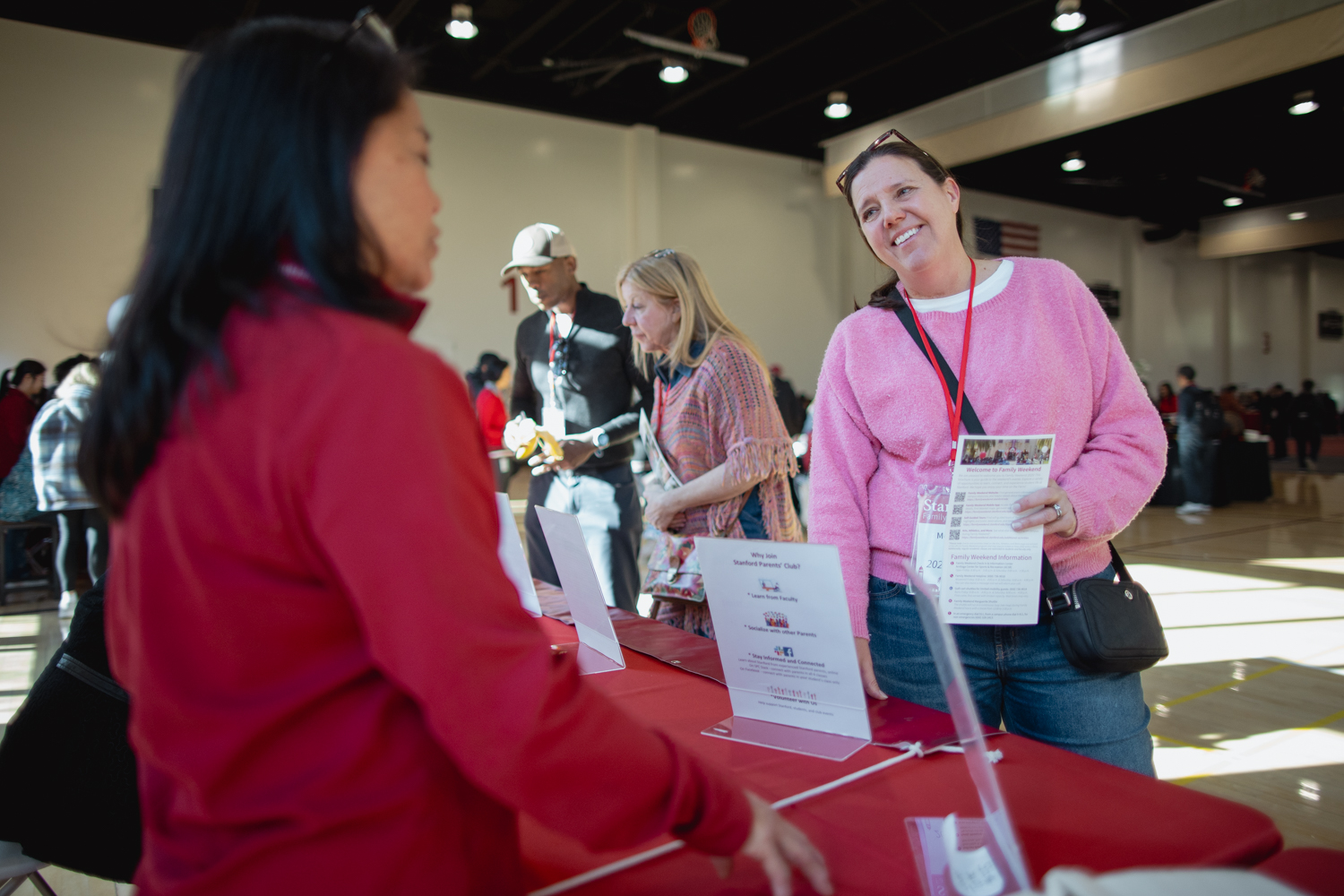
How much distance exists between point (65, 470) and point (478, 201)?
6.18 metres

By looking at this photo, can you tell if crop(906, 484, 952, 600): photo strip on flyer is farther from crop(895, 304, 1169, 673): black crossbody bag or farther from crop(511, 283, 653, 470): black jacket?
crop(511, 283, 653, 470): black jacket

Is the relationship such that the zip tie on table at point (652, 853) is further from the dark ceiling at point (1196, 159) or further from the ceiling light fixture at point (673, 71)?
the dark ceiling at point (1196, 159)

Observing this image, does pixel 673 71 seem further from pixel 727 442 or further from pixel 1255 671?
pixel 727 442

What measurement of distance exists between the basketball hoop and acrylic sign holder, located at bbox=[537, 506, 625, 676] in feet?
25.5

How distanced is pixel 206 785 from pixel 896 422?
44.1 inches

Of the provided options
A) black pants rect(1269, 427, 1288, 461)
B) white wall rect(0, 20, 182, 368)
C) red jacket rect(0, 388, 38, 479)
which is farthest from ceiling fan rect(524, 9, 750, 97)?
black pants rect(1269, 427, 1288, 461)

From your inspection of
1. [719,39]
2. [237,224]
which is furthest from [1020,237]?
[237,224]

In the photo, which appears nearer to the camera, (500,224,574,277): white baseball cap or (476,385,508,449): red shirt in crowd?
(500,224,574,277): white baseball cap

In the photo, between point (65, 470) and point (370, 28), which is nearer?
point (370, 28)

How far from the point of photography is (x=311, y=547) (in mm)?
543

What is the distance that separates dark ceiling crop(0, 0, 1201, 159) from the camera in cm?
819

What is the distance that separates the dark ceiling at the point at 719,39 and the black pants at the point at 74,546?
4544 millimetres

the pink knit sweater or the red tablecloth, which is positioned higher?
the pink knit sweater

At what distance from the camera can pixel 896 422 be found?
4.57 feet
